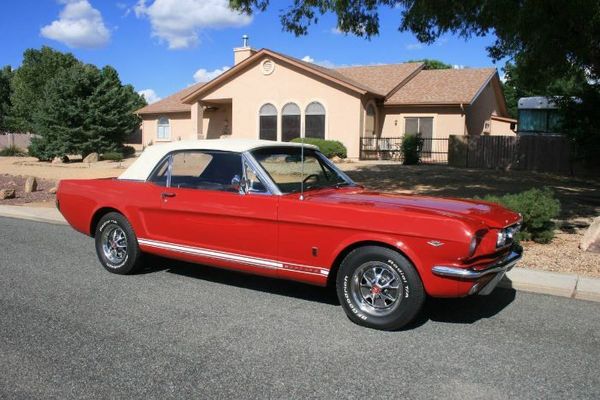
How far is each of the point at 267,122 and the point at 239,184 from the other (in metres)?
24.2

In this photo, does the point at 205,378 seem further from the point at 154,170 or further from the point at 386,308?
→ the point at 154,170

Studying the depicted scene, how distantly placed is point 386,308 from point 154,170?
10.3 ft

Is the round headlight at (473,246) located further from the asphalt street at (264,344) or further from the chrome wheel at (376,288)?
the asphalt street at (264,344)

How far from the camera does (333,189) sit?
5957 mm

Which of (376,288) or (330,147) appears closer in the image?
(376,288)

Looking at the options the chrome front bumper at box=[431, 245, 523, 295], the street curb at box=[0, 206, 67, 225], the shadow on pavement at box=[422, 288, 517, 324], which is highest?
the chrome front bumper at box=[431, 245, 523, 295]

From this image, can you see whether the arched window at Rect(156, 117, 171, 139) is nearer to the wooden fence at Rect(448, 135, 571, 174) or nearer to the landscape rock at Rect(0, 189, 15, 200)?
the wooden fence at Rect(448, 135, 571, 174)

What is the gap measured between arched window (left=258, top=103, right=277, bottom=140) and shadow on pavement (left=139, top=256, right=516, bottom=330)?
22.4m

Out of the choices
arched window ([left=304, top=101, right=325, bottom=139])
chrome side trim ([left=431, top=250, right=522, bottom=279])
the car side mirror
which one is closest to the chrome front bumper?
chrome side trim ([left=431, top=250, right=522, bottom=279])

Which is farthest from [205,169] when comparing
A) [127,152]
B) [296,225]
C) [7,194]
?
[127,152]

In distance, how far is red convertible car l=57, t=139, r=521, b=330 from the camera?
4.56 metres

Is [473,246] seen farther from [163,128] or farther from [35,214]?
[163,128]

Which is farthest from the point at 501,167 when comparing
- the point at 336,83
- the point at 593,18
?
the point at 593,18

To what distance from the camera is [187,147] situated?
6254 millimetres
